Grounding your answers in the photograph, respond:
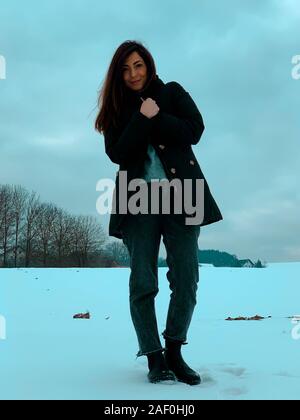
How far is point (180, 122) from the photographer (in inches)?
96.7

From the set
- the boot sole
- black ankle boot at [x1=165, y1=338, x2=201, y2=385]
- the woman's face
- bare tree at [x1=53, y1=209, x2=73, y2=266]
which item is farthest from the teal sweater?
bare tree at [x1=53, y1=209, x2=73, y2=266]

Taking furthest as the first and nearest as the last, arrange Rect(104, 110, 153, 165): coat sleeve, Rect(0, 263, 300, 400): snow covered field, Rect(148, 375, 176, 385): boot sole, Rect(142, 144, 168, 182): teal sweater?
1. Rect(142, 144, 168, 182): teal sweater
2. Rect(104, 110, 153, 165): coat sleeve
3. Rect(148, 375, 176, 385): boot sole
4. Rect(0, 263, 300, 400): snow covered field

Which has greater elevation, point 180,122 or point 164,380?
point 180,122

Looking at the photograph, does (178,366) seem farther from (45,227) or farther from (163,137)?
(45,227)

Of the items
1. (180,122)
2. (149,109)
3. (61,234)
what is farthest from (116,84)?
(61,234)

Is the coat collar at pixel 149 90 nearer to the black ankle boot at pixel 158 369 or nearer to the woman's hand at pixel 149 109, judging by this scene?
the woman's hand at pixel 149 109

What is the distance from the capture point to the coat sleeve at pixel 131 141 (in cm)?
241

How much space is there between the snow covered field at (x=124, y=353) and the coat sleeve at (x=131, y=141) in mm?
982

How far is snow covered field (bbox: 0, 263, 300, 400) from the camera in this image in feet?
7.19

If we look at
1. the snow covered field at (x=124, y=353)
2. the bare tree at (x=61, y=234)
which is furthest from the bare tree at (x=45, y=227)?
the snow covered field at (x=124, y=353)

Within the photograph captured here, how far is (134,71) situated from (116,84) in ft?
0.36

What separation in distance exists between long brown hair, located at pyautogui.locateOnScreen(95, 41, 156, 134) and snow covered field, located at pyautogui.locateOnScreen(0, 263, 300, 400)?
1.16 metres

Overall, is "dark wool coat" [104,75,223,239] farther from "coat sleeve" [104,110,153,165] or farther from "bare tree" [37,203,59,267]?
"bare tree" [37,203,59,267]
